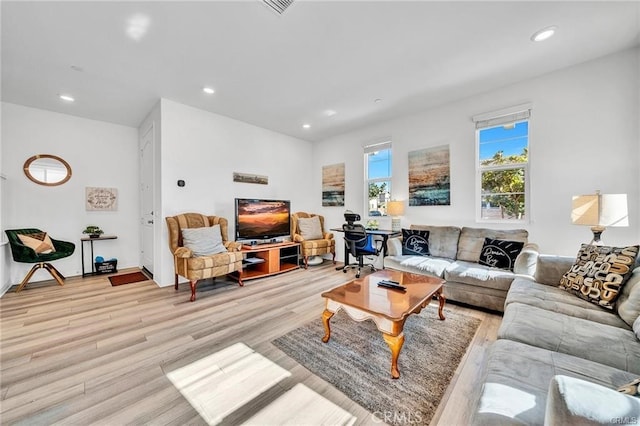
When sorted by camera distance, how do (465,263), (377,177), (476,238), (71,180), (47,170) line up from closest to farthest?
1. (465,263)
2. (476,238)
3. (47,170)
4. (71,180)
5. (377,177)

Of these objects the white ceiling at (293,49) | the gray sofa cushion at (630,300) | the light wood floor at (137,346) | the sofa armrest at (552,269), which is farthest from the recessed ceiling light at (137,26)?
the sofa armrest at (552,269)

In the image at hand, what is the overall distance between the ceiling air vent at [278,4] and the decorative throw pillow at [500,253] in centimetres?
339

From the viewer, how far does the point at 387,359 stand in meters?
1.91

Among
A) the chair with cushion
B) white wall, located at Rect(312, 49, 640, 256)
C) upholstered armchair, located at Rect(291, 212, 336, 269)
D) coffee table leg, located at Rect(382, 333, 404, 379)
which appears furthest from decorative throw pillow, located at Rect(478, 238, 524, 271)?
the chair with cushion

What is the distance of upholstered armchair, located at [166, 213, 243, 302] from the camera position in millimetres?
3186

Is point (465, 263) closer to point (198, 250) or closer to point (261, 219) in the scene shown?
point (261, 219)

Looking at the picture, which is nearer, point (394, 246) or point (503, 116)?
point (503, 116)

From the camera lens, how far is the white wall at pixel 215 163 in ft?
12.0

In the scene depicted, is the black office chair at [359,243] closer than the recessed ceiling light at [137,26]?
No

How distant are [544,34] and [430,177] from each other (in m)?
2.07

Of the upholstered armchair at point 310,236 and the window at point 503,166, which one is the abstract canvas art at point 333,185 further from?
the window at point 503,166

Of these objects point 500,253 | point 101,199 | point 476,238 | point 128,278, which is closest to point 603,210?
point 500,253

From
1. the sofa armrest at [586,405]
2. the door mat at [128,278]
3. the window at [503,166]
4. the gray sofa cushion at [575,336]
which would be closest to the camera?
the sofa armrest at [586,405]

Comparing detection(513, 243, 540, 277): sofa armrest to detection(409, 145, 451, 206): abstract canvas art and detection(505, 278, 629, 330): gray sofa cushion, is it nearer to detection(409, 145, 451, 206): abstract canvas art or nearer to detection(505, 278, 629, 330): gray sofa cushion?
detection(505, 278, 629, 330): gray sofa cushion
